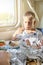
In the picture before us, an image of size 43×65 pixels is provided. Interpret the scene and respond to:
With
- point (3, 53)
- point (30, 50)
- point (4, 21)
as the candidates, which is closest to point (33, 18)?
point (4, 21)

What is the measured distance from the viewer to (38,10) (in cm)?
183

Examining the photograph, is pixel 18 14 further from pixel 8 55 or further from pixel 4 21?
pixel 8 55

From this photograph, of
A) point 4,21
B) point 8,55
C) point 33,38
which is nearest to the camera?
point 8,55

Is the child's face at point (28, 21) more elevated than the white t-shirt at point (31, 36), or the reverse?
the child's face at point (28, 21)

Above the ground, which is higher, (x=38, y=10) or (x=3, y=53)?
(x=38, y=10)

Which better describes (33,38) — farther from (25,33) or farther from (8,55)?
(8,55)

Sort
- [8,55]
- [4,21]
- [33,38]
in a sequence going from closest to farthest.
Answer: [8,55]
[33,38]
[4,21]

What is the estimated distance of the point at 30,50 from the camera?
1288 mm

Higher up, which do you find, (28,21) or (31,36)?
(28,21)

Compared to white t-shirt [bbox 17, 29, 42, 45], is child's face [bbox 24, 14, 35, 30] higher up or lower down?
higher up

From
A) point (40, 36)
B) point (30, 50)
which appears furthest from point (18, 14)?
point (30, 50)

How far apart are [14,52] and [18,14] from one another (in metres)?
0.63

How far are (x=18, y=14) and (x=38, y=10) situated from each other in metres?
0.22

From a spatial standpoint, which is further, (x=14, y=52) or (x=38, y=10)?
(x=38, y=10)
